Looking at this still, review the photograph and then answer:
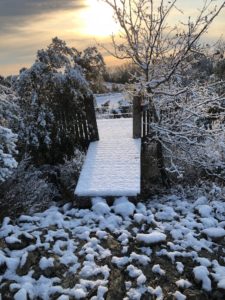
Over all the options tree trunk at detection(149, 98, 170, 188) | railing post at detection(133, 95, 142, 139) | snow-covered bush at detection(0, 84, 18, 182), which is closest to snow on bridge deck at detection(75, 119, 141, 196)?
railing post at detection(133, 95, 142, 139)

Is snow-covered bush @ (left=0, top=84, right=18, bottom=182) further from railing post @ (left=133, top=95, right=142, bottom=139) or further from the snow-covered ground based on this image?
railing post @ (left=133, top=95, right=142, bottom=139)

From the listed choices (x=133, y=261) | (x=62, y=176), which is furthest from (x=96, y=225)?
(x=62, y=176)

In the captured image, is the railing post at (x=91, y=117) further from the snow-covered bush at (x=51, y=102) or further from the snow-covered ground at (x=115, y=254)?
the snow-covered ground at (x=115, y=254)

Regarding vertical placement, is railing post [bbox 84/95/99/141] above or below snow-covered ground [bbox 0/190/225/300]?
above

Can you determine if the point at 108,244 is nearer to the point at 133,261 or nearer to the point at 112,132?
the point at 133,261

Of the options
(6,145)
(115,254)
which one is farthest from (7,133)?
(115,254)

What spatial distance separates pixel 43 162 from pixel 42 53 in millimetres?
2324

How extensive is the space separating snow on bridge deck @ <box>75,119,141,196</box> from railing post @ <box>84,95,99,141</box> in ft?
0.63

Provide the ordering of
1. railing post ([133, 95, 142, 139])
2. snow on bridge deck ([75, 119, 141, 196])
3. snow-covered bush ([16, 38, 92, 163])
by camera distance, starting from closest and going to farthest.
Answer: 1. snow on bridge deck ([75, 119, 141, 196])
2. snow-covered bush ([16, 38, 92, 163])
3. railing post ([133, 95, 142, 139])

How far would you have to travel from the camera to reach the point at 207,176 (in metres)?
8.76

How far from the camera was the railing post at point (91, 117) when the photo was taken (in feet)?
29.5

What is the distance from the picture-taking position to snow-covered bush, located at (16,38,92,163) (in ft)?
27.8

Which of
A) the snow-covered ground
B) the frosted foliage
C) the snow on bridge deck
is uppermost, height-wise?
the frosted foliage

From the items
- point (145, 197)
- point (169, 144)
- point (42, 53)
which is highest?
point (42, 53)
